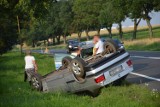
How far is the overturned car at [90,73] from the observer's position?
1069 centimetres

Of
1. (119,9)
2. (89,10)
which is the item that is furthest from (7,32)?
(89,10)

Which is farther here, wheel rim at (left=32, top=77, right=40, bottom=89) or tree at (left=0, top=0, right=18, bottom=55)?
tree at (left=0, top=0, right=18, bottom=55)

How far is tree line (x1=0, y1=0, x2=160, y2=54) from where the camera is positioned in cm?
2447

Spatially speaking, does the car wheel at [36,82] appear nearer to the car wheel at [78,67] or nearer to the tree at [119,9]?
the car wheel at [78,67]

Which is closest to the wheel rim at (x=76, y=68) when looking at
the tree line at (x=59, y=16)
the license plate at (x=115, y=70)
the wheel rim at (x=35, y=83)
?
the license plate at (x=115, y=70)

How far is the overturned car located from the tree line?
11.0 meters

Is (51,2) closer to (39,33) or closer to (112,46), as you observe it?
(112,46)

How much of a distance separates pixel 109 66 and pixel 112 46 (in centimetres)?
145

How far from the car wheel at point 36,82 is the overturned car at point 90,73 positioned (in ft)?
1.49

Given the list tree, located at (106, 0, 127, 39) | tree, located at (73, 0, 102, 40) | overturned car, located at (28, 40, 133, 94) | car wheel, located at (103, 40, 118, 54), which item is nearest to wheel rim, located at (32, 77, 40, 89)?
overturned car, located at (28, 40, 133, 94)

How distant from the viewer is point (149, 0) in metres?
50.9

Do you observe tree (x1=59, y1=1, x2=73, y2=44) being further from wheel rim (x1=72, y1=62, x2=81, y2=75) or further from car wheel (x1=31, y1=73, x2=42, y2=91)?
wheel rim (x1=72, y1=62, x2=81, y2=75)

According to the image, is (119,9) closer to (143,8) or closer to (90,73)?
(143,8)

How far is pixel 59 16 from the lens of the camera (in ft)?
343
